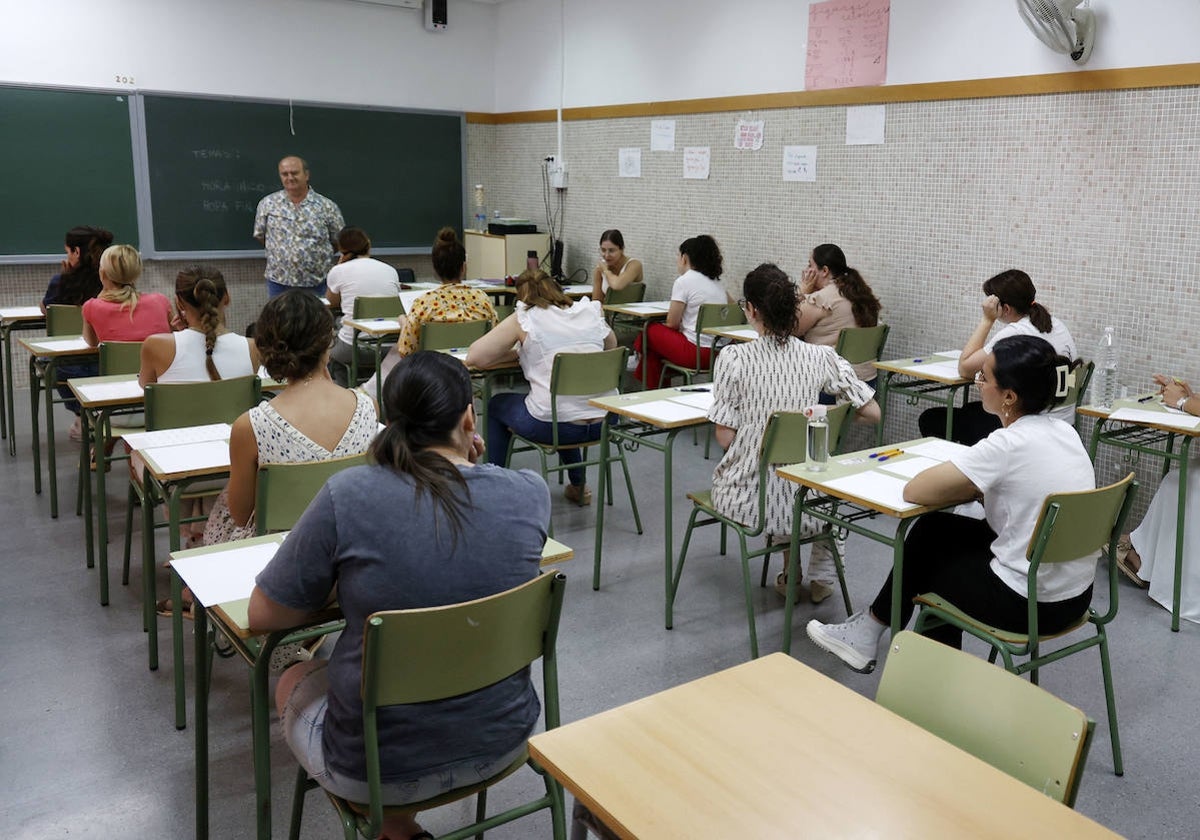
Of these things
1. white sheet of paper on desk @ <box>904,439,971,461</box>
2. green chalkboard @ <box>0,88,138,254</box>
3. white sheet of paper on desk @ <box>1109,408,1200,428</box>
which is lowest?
white sheet of paper on desk @ <box>904,439,971,461</box>

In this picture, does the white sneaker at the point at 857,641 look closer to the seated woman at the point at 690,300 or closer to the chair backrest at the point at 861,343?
the chair backrest at the point at 861,343

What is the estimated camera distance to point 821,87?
19.2 feet

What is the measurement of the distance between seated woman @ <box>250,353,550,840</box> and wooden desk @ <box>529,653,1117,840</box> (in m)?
0.36

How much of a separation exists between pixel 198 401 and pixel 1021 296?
3.21 metres

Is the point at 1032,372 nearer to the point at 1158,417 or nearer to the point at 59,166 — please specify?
the point at 1158,417

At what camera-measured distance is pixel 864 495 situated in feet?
8.85

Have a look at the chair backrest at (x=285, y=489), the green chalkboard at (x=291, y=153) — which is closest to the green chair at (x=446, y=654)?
the chair backrest at (x=285, y=489)

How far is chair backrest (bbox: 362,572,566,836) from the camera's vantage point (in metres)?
1.63

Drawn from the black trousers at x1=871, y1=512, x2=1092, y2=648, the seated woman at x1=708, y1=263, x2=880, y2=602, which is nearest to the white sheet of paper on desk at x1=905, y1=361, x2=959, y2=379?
the seated woman at x1=708, y1=263, x2=880, y2=602

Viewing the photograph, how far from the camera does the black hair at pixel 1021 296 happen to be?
4129 millimetres

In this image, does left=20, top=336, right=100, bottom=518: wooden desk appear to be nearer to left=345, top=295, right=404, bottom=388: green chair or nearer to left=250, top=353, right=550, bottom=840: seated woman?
left=345, top=295, right=404, bottom=388: green chair

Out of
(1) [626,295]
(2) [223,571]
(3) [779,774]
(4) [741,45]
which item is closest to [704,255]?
(1) [626,295]

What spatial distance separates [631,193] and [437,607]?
6234 mm

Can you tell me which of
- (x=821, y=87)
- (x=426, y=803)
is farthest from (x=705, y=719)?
(x=821, y=87)
